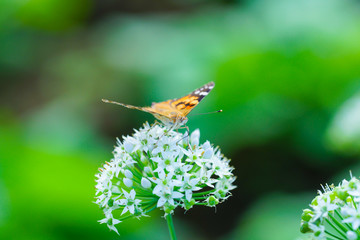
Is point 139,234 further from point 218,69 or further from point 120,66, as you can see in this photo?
point 120,66

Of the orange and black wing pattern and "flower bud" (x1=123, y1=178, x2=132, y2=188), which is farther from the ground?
the orange and black wing pattern

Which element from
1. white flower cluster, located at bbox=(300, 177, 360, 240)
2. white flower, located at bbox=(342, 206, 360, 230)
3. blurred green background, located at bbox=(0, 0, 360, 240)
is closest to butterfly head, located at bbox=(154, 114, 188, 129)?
white flower cluster, located at bbox=(300, 177, 360, 240)

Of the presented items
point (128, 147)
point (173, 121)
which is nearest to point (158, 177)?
point (128, 147)

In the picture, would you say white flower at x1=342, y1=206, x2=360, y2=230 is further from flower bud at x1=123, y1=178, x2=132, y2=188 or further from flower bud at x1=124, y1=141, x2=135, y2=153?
flower bud at x1=124, y1=141, x2=135, y2=153

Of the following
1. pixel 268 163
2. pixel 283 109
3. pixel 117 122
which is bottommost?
pixel 268 163

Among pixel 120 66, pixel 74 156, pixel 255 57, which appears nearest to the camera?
pixel 74 156

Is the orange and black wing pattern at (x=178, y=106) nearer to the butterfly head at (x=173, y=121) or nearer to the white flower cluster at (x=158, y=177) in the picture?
the butterfly head at (x=173, y=121)

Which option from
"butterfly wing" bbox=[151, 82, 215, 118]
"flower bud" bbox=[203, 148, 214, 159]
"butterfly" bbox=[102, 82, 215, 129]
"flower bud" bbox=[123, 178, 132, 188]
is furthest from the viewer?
"butterfly wing" bbox=[151, 82, 215, 118]

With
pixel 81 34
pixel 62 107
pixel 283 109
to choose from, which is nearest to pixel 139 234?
pixel 283 109
